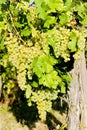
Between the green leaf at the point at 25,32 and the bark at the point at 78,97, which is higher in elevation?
the green leaf at the point at 25,32

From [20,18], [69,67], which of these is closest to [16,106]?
[69,67]

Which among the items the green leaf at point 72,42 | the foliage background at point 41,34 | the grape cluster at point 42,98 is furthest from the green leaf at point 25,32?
the grape cluster at point 42,98

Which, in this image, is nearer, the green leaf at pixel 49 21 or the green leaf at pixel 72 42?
the green leaf at pixel 49 21

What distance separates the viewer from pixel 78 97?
5562 mm

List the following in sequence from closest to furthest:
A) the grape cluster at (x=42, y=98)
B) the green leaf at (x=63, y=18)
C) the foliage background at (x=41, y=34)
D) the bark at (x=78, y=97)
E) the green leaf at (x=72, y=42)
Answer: the foliage background at (x=41, y=34), the green leaf at (x=63, y=18), the green leaf at (x=72, y=42), the grape cluster at (x=42, y=98), the bark at (x=78, y=97)

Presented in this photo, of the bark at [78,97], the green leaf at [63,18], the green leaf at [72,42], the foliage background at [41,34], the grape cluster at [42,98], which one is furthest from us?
the bark at [78,97]

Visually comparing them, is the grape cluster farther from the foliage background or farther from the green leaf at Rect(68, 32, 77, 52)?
the green leaf at Rect(68, 32, 77, 52)

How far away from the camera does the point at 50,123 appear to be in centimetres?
748

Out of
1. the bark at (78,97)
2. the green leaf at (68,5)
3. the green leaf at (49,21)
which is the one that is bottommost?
the bark at (78,97)

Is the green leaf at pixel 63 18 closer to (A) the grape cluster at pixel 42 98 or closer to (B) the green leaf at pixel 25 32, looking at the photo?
(B) the green leaf at pixel 25 32

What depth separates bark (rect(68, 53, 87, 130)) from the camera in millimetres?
5434

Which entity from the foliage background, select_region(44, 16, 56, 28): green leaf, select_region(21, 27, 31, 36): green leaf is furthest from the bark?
select_region(44, 16, 56, 28): green leaf

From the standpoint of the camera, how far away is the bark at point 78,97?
543 centimetres

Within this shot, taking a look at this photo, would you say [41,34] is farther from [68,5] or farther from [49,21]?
[68,5]
